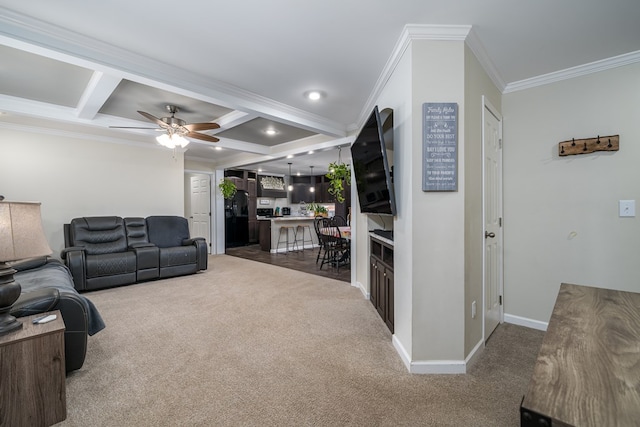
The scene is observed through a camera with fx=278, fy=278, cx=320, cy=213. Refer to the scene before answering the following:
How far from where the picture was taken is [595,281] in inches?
95.9

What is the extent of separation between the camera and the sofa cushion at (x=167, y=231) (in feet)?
16.9

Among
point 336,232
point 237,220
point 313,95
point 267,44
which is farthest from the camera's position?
point 237,220

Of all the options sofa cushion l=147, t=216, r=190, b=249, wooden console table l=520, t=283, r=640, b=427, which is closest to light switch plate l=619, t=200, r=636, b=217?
wooden console table l=520, t=283, r=640, b=427

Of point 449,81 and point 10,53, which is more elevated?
point 10,53

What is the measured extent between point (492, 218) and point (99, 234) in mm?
5607

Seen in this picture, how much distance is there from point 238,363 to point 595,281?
3111 millimetres

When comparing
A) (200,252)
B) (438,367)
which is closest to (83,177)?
(200,252)

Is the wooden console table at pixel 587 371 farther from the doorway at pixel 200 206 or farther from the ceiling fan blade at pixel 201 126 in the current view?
the doorway at pixel 200 206

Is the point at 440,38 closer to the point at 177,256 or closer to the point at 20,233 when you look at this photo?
the point at 20,233

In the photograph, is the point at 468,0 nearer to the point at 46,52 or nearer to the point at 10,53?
the point at 46,52

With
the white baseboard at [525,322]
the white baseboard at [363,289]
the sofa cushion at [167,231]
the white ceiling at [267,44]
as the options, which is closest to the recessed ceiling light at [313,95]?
the white ceiling at [267,44]

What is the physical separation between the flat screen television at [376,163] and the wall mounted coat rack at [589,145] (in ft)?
5.17

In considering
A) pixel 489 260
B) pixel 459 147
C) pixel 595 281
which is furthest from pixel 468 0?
pixel 595 281

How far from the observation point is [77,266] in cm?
390
